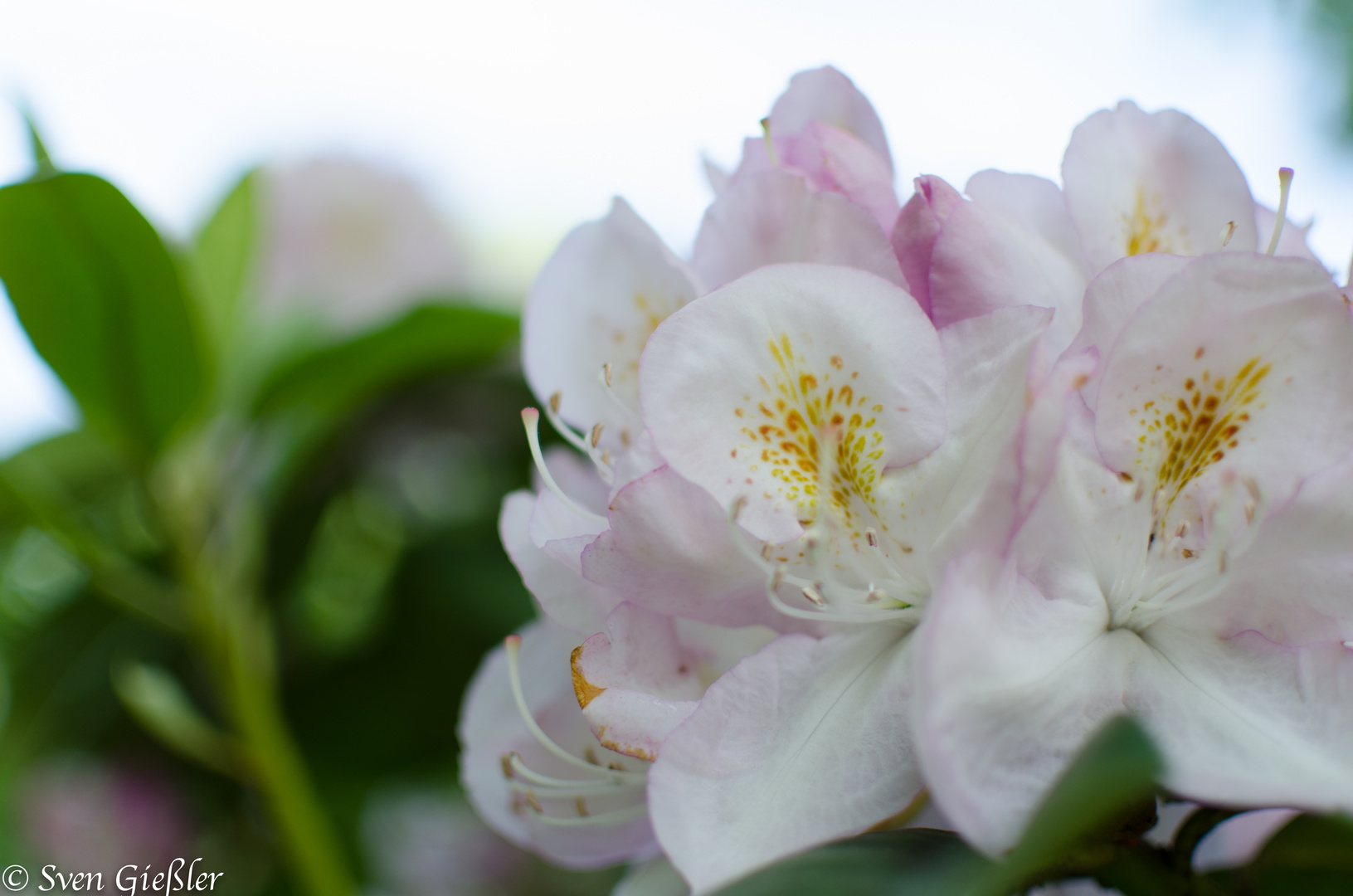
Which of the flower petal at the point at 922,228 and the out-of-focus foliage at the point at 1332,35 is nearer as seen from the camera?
the flower petal at the point at 922,228

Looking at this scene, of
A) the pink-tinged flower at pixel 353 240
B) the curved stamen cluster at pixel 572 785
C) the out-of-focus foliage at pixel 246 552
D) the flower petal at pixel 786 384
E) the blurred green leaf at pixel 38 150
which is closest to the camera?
the flower petal at pixel 786 384

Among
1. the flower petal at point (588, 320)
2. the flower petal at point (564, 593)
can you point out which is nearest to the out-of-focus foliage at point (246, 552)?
the flower petal at point (588, 320)

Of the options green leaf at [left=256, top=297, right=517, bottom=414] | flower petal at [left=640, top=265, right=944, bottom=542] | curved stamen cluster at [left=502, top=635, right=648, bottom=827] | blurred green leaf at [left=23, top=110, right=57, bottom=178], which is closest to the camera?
flower petal at [left=640, top=265, right=944, bottom=542]

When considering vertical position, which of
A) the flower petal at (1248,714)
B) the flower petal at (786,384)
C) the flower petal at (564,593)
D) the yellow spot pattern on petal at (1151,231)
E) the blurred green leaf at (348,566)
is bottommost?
the blurred green leaf at (348,566)

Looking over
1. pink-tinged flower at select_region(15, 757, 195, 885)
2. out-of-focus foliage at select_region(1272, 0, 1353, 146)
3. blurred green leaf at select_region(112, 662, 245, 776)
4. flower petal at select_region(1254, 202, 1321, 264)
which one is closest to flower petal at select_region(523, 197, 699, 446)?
flower petal at select_region(1254, 202, 1321, 264)

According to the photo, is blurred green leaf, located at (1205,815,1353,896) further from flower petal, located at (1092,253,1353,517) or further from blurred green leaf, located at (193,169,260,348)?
blurred green leaf, located at (193,169,260,348)

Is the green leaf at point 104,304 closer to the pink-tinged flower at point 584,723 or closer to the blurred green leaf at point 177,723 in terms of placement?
the blurred green leaf at point 177,723
